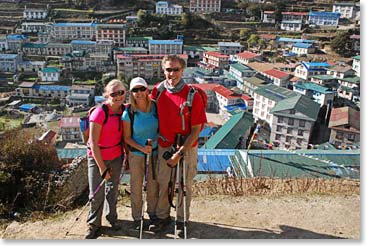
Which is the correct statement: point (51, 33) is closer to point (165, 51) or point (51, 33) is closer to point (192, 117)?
point (165, 51)

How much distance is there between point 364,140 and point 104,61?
21.9 meters

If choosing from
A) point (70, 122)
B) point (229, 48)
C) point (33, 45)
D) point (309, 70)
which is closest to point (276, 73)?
point (309, 70)

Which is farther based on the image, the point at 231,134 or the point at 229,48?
the point at 229,48

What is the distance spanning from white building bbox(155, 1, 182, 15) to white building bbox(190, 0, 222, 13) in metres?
1.50

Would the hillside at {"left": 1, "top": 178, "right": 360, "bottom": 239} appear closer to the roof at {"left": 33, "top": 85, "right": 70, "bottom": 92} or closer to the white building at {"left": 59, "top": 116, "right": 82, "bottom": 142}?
the white building at {"left": 59, "top": 116, "right": 82, "bottom": 142}

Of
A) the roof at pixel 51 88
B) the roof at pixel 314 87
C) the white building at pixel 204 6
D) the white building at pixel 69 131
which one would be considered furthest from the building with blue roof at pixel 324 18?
the white building at pixel 69 131

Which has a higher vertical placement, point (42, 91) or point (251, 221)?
point (251, 221)

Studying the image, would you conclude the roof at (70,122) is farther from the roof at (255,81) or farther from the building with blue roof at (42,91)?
the roof at (255,81)

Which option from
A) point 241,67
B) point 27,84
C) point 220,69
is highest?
point 241,67

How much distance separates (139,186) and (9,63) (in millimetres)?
23181

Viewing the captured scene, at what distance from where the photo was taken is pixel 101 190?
75.5 inches

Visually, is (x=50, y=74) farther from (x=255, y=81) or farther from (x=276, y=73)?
(x=276, y=73)

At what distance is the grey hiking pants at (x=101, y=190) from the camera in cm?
189

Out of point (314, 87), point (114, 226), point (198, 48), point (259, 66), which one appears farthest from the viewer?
point (198, 48)
